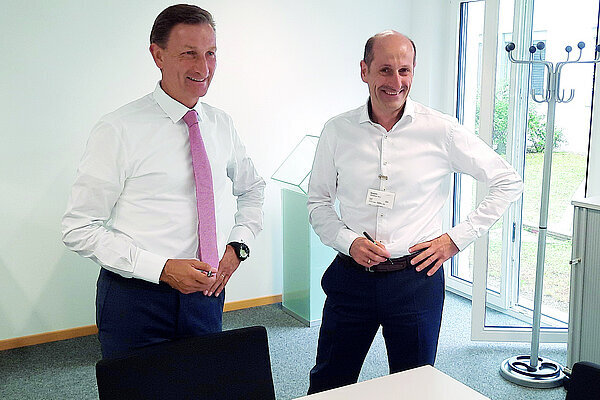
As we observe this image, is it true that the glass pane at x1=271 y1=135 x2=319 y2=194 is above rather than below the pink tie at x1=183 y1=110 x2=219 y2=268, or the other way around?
below

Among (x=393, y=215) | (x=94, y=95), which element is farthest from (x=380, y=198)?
(x=94, y=95)

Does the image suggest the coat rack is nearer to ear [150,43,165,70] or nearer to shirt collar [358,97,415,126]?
shirt collar [358,97,415,126]

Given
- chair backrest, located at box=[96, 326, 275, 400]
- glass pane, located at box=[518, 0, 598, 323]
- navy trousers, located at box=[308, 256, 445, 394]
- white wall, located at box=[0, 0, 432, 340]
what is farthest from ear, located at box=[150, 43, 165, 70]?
glass pane, located at box=[518, 0, 598, 323]

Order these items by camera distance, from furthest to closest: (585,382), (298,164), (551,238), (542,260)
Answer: (298,164), (551,238), (542,260), (585,382)

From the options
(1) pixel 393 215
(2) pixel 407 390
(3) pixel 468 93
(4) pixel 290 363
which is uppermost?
(3) pixel 468 93

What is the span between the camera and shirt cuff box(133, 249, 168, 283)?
1.91m

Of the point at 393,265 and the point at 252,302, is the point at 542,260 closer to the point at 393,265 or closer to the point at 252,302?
the point at 393,265

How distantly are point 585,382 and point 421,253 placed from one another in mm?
877

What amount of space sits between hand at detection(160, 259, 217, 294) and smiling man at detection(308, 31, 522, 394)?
0.63 m

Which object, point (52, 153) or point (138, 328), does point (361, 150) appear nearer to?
point (138, 328)

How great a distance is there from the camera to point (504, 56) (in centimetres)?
367

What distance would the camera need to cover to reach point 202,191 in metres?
2.06

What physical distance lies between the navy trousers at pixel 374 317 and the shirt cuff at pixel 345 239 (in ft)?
0.18

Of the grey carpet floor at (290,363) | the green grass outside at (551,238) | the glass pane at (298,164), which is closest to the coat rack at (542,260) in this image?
the grey carpet floor at (290,363)
